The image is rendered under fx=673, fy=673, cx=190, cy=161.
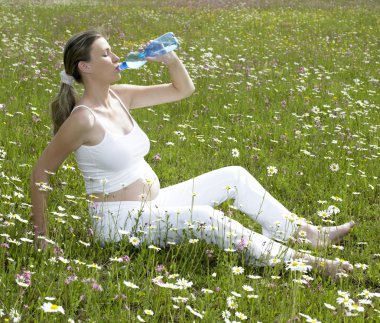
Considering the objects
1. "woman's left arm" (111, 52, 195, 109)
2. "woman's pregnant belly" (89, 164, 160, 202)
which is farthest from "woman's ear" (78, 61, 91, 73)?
"woman's pregnant belly" (89, 164, 160, 202)

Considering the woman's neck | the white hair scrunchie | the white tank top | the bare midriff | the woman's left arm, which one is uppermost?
the white hair scrunchie

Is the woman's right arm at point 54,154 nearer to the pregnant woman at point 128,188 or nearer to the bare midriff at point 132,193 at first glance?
the pregnant woman at point 128,188

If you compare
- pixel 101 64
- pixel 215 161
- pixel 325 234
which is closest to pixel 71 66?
pixel 101 64

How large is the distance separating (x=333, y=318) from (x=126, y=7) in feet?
63.5

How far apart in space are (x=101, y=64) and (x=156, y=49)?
0.49 m

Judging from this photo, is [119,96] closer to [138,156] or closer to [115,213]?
[138,156]

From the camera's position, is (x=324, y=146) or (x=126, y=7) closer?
(x=324, y=146)

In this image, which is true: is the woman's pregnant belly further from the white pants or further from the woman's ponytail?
the woman's ponytail

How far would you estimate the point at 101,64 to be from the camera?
4.54m

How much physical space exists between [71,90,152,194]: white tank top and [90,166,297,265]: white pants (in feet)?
0.52

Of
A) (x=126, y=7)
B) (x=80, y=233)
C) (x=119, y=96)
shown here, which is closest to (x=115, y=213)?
(x=80, y=233)

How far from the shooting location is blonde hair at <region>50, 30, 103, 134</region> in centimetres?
454

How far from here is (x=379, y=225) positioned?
17.7ft

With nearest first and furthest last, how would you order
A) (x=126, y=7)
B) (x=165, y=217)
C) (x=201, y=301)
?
1. (x=201, y=301)
2. (x=165, y=217)
3. (x=126, y=7)
